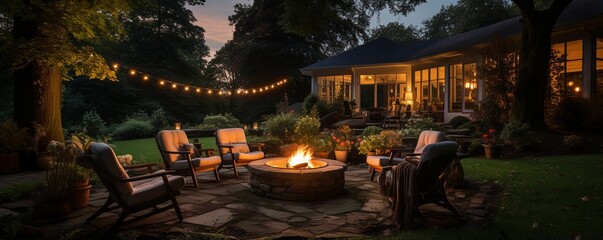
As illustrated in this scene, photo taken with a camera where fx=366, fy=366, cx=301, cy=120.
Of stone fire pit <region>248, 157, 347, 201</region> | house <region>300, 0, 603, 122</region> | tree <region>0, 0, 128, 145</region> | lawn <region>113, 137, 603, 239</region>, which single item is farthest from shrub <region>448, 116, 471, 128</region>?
tree <region>0, 0, 128, 145</region>

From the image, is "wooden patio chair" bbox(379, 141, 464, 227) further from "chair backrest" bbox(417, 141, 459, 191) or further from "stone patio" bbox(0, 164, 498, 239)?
"stone patio" bbox(0, 164, 498, 239)

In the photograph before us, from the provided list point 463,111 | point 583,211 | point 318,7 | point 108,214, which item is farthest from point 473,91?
point 108,214

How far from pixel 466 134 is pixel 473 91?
13.3 ft

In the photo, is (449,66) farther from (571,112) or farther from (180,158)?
(180,158)

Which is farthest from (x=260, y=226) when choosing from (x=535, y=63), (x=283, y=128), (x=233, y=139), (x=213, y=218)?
(x=535, y=63)

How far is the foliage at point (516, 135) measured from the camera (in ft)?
29.2

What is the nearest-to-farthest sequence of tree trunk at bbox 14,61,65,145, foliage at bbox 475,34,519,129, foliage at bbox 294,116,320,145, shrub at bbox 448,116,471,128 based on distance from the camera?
tree trunk at bbox 14,61,65,145, foliage at bbox 294,116,320,145, foliage at bbox 475,34,519,129, shrub at bbox 448,116,471,128

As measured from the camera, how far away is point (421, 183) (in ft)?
13.5

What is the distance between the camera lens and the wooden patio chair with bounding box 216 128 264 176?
274 inches

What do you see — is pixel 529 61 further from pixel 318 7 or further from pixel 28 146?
pixel 28 146

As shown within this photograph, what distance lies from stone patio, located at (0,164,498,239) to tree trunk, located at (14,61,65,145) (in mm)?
2876

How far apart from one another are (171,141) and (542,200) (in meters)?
5.64

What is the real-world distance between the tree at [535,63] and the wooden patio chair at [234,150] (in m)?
7.35

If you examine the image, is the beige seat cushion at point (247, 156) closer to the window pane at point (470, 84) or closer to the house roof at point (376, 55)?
the window pane at point (470, 84)
